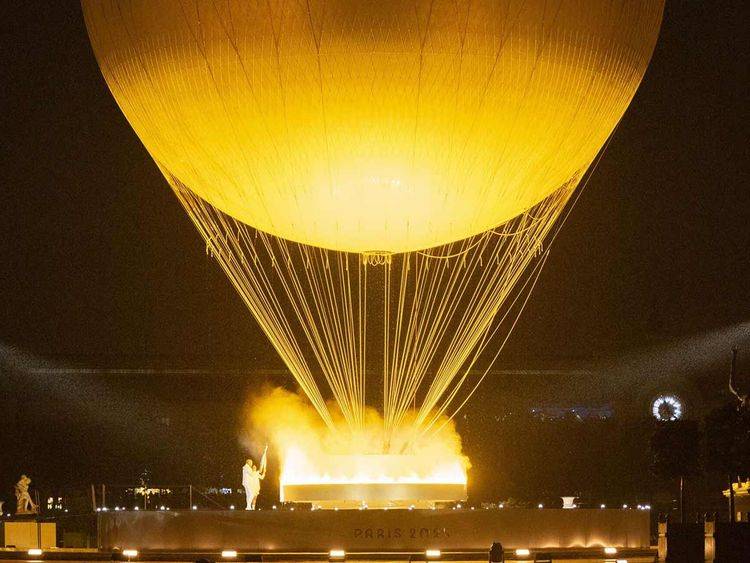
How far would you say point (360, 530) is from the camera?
18.8m

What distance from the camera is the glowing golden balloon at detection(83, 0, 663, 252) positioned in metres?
15.5

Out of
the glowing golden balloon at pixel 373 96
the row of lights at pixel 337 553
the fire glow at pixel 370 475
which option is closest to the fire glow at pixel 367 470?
the fire glow at pixel 370 475

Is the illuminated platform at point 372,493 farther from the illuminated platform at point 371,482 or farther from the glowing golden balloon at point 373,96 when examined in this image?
the glowing golden balloon at point 373,96

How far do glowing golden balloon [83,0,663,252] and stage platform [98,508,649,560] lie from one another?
488cm

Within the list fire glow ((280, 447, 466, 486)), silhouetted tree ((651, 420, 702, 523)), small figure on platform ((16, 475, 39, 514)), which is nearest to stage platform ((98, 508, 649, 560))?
fire glow ((280, 447, 466, 486))

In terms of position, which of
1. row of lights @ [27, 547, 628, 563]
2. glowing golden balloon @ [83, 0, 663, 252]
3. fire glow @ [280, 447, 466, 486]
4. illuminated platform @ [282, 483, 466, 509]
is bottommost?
row of lights @ [27, 547, 628, 563]

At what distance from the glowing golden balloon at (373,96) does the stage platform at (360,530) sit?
4.88m

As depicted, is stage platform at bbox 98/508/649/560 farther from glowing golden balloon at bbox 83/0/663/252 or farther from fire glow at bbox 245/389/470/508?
glowing golden balloon at bbox 83/0/663/252

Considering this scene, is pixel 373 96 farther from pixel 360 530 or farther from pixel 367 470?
pixel 367 470

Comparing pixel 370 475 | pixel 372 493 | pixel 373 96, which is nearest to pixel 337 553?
pixel 372 493

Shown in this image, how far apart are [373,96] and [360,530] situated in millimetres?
7200

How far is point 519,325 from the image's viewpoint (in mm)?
40938

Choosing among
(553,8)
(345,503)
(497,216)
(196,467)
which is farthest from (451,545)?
(196,467)

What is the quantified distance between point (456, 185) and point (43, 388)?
35.8 metres
